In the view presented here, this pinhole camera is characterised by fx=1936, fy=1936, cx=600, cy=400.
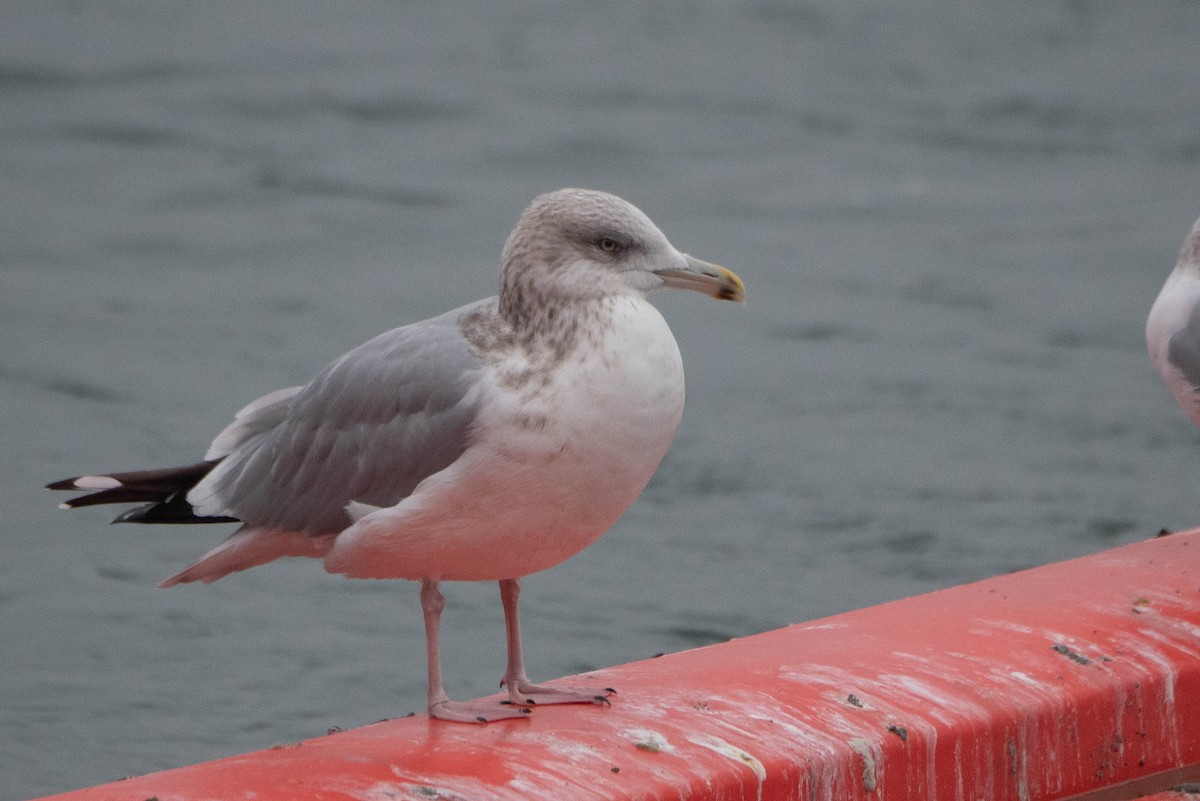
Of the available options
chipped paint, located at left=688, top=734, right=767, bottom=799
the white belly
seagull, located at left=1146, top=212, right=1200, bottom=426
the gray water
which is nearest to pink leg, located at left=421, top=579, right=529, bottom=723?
the white belly

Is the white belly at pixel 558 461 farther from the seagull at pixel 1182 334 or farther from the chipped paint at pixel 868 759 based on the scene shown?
the seagull at pixel 1182 334

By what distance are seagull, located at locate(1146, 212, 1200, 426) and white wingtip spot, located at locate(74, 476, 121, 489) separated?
2408 millimetres

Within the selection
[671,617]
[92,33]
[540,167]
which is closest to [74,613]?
[671,617]

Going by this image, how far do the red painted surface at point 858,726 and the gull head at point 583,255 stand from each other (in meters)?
0.71

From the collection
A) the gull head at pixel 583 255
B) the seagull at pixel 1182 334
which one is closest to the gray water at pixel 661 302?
the seagull at pixel 1182 334

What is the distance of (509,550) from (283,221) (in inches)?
281

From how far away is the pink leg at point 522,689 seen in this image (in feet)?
10.8

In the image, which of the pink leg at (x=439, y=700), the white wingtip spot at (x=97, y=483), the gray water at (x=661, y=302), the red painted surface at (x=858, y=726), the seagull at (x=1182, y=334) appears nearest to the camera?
the red painted surface at (x=858, y=726)

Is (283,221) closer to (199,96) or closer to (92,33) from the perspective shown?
(199,96)

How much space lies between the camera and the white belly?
2975 millimetres

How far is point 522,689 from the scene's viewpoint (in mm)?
3336

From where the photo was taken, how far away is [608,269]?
3.10 m

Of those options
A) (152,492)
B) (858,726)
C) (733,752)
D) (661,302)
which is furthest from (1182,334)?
(661,302)

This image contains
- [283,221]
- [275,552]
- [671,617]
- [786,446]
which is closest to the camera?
[275,552]
